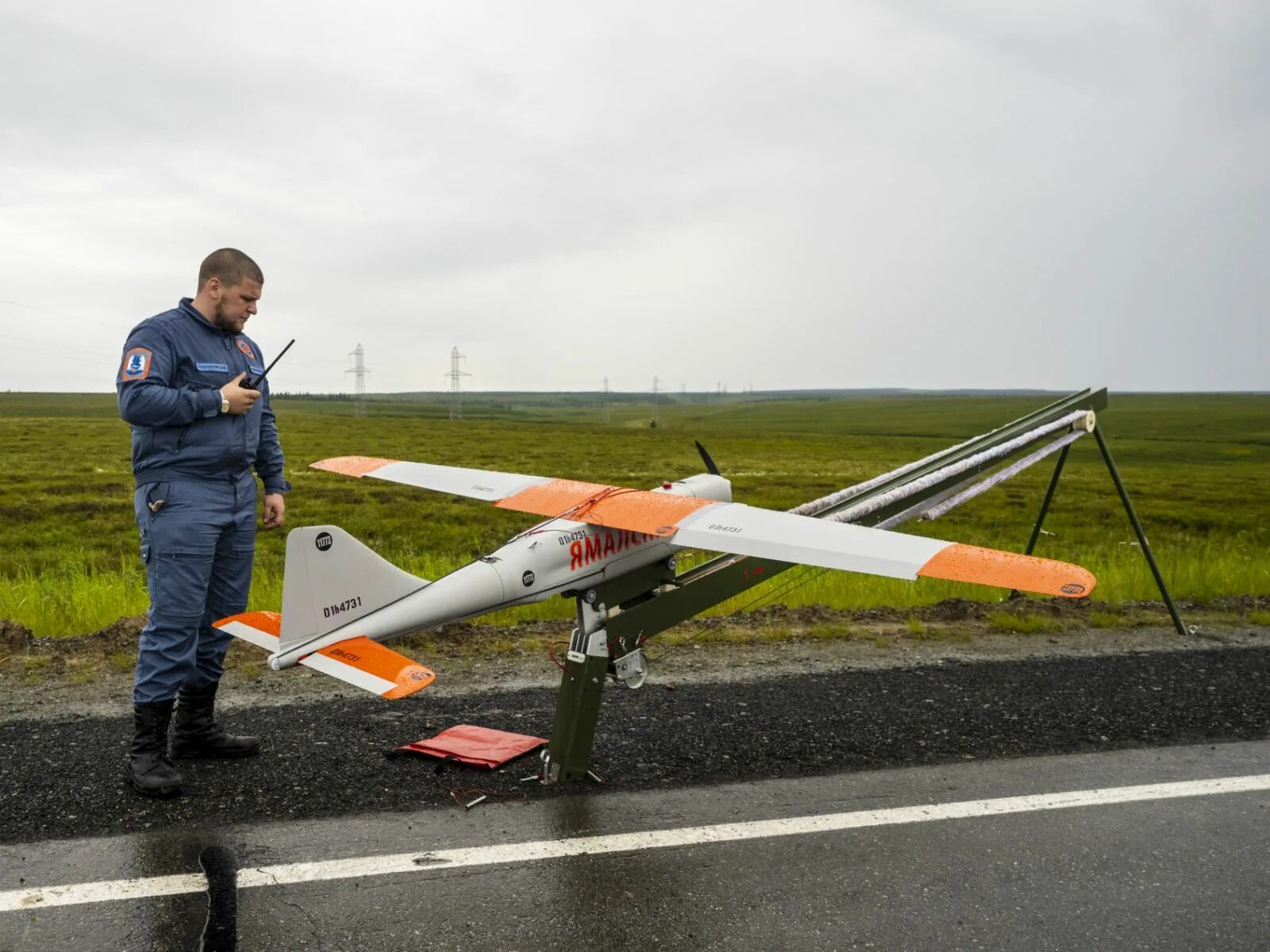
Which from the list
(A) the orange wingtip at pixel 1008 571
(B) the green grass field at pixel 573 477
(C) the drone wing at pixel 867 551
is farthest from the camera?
(B) the green grass field at pixel 573 477

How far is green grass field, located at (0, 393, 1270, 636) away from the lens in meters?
10.2

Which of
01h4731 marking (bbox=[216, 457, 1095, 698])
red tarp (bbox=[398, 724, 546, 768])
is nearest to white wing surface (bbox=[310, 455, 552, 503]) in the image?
01h4731 marking (bbox=[216, 457, 1095, 698])

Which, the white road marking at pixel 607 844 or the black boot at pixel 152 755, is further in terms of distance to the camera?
the black boot at pixel 152 755

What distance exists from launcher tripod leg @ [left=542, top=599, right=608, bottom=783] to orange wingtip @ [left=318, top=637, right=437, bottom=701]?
83 centimetres

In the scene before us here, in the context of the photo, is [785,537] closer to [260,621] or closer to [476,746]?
[476,746]

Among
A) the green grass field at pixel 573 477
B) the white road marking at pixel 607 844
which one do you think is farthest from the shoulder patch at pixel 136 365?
the green grass field at pixel 573 477

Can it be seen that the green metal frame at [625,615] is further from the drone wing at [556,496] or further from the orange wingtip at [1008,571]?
the orange wingtip at [1008,571]

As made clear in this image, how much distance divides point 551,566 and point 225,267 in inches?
98.3

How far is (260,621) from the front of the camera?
15.7 feet

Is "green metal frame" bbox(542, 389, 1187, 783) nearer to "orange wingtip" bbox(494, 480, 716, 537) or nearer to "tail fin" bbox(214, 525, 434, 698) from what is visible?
"orange wingtip" bbox(494, 480, 716, 537)

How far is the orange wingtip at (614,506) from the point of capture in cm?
462

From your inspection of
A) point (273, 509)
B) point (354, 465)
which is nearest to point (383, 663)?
point (273, 509)

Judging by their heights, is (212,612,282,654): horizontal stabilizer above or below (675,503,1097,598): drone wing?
below

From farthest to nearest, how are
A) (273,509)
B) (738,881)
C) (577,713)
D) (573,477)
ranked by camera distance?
(573,477) → (273,509) → (577,713) → (738,881)
